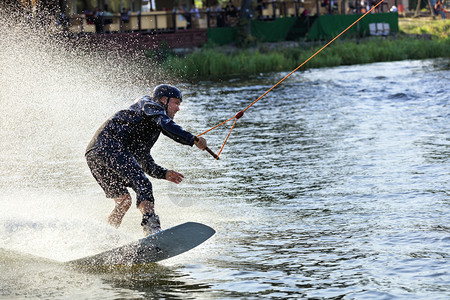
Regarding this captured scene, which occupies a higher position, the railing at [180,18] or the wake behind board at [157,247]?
the railing at [180,18]

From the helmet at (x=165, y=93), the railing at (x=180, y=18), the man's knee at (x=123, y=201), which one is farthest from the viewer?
the railing at (x=180, y=18)

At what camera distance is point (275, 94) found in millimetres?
24953

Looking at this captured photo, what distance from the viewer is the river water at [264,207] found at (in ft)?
20.5

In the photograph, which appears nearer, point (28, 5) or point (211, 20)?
point (28, 5)

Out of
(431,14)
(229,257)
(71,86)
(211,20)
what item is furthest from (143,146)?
(431,14)

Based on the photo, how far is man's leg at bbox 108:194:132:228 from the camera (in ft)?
24.2

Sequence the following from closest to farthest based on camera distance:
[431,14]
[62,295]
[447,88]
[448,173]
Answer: [62,295] → [448,173] → [447,88] → [431,14]

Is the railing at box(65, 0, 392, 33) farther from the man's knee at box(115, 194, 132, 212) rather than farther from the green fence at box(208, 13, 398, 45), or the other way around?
the man's knee at box(115, 194, 132, 212)

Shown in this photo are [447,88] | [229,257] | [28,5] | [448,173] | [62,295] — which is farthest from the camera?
[28,5]

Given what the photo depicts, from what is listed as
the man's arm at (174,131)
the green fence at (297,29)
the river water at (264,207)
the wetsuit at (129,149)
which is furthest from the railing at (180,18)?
the man's arm at (174,131)

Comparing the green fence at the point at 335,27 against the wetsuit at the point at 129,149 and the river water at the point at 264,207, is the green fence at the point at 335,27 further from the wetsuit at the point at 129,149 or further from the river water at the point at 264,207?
the wetsuit at the point at 129,149

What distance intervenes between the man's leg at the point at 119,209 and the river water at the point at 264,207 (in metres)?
0.08

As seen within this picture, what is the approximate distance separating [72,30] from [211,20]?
393 inches

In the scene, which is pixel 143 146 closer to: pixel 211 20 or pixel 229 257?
pixel 229 257
